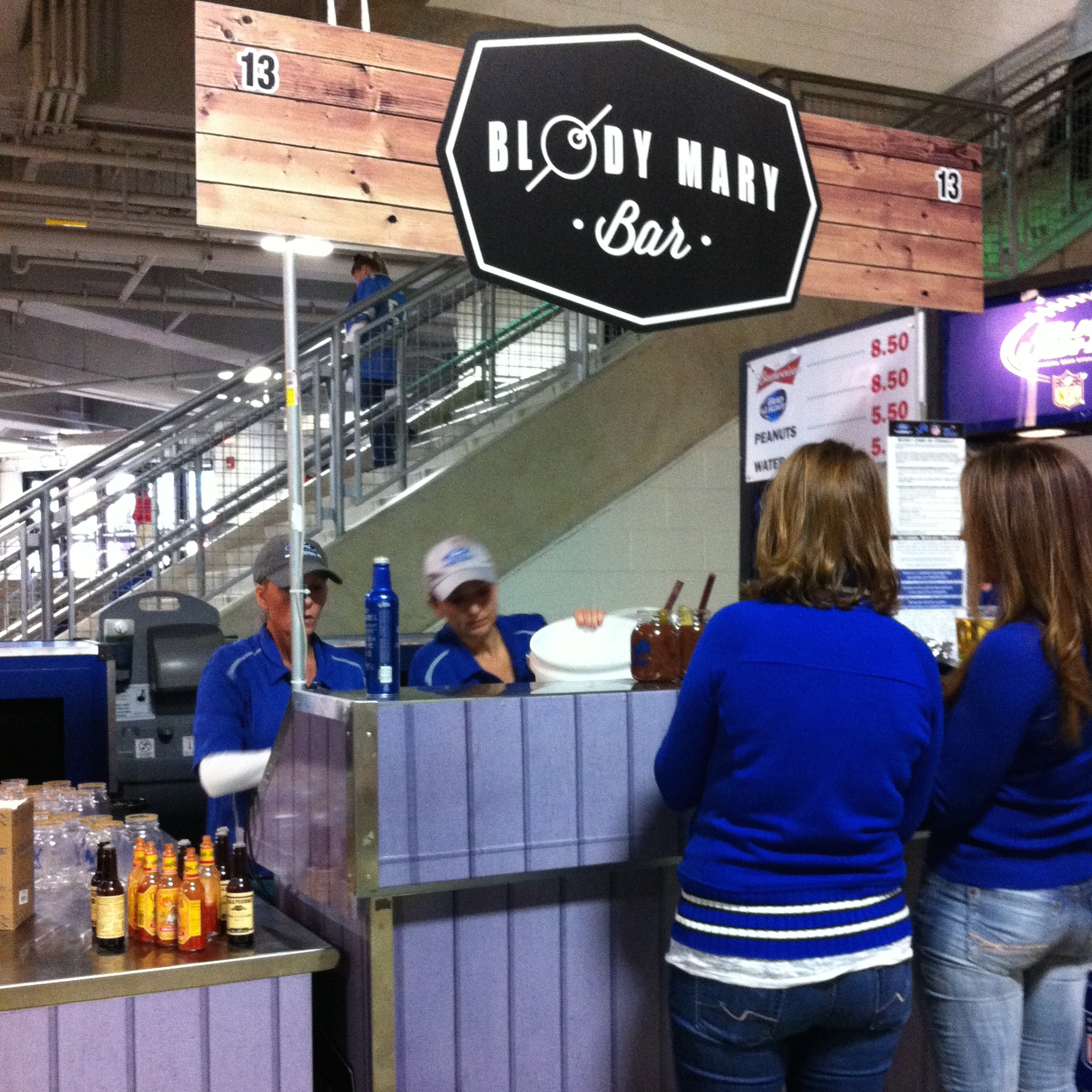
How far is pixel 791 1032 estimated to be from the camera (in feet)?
5.48

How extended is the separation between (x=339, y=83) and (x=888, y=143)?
1.59 metres

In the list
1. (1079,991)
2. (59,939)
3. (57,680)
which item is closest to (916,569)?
(1079,991)

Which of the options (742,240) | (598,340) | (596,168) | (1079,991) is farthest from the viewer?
(598,340)

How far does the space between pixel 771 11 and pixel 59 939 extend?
780cm

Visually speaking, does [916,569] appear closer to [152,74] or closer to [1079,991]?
A: [1079,991]

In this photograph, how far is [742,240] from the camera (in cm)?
289

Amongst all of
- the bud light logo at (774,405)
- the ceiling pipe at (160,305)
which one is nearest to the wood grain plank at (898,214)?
the bud light logo at (774,405)

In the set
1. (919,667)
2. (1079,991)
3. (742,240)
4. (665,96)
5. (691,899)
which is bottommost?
(1079,991)

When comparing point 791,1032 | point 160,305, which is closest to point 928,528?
point 791,1032

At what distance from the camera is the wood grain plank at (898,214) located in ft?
10.4

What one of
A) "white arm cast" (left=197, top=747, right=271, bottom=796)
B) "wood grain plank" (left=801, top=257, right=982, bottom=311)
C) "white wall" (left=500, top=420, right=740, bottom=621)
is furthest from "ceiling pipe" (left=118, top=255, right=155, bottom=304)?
"white arm cast" (left=197, top=747, right=271, bottom=796)

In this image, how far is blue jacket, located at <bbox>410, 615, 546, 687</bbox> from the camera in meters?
3.11

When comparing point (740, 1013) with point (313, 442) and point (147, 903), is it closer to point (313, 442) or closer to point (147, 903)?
point (147, 903)

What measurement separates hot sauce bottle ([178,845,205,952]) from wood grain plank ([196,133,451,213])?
1.29m
